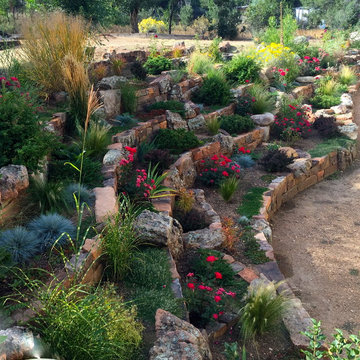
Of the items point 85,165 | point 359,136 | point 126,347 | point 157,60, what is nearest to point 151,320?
point 126,347

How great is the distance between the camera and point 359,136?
34.3ft

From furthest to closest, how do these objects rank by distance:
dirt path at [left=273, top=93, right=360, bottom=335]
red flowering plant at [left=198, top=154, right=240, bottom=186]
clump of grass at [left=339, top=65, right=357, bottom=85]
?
clump of grass at [left=339, top=65, right=357, bottom=85] < red flowering plant at [left=198, top=154, right=240, bottom=186] < dirt path at [left=273, top=93, right=360, bottom=335]

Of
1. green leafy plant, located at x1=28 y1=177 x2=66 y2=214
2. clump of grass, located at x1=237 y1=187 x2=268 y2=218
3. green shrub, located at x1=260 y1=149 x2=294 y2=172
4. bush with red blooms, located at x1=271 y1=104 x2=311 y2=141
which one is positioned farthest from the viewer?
bush with red blooms, located at x1=271 y1=104 x2=311 y2=141

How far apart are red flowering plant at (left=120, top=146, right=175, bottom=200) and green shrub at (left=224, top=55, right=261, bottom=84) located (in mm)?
5347

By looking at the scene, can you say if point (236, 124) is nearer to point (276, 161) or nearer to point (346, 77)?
point (276, 161)

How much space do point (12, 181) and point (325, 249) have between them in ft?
14.2

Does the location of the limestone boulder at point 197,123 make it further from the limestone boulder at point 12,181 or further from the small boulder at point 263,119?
the limestone boulder at point 12,181

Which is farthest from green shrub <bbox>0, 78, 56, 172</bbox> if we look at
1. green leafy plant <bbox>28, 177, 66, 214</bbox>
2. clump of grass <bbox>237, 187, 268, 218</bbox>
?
clump of grass <bbox>237, 187, 268, 218</bbox>

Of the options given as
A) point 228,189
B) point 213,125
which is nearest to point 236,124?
point 213,125

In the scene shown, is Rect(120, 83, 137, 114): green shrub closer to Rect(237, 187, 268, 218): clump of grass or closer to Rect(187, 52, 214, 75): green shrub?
Rect(187, 52, 214, 75): green shrub

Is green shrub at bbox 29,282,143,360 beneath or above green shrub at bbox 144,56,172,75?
beneath

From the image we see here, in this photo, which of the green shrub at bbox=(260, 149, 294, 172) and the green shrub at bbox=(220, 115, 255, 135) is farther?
the green shrub at bbox=(220, 115, 255, 135)

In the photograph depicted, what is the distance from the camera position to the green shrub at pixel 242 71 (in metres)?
Result: 10.4

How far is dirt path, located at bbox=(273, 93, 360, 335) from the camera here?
4.77 m
